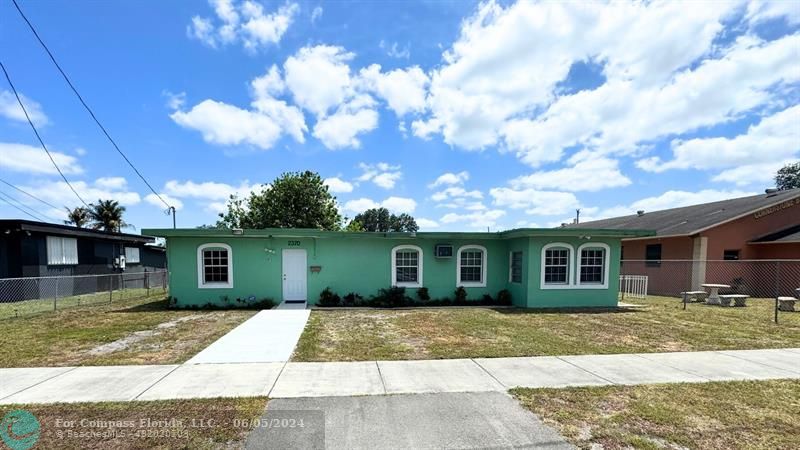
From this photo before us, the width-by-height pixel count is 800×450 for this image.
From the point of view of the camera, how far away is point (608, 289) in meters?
12.2

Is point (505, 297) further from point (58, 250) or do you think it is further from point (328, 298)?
point (58, 250)

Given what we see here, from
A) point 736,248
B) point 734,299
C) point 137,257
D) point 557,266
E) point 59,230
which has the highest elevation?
point 59,230

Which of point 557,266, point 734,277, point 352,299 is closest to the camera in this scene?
point 557,266

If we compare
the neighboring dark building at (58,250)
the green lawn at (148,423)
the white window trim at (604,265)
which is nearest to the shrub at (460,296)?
the white window trim at (604,265)

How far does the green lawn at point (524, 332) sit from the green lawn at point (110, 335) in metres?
2.26

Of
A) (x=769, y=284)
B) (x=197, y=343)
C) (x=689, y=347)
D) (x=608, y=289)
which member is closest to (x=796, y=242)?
(x=769, y=284)

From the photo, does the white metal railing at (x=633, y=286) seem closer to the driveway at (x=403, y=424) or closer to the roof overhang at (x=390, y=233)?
the roof overhang at (x=390, y=233)

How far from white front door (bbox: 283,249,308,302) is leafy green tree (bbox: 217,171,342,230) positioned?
17306 mm

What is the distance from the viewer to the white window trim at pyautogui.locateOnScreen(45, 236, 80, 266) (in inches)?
589

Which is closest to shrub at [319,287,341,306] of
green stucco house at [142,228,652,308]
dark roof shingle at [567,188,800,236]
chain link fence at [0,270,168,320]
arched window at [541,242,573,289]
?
green stucco house at [142,228,652,308]

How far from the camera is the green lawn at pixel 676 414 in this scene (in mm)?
3377

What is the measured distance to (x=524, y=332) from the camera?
7887 millimetres

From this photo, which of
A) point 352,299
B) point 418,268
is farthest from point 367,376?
point 418,268

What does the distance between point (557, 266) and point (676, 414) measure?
8454mm
